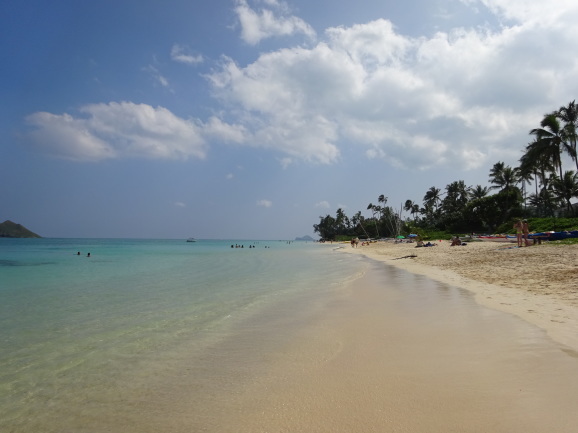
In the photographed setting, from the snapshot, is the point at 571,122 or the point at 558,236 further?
the point at 571,122

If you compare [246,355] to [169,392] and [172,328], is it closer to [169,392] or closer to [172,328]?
[169,392]

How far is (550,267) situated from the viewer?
12.1 metres

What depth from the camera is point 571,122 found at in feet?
136

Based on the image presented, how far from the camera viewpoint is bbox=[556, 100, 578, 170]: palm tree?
4006 centimetres

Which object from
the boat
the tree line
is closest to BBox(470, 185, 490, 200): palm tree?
the tree line

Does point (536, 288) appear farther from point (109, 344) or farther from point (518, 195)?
point (518, 195)

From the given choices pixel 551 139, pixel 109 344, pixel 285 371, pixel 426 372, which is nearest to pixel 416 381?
pixel 426 372

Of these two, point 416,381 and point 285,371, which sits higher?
point 416,381

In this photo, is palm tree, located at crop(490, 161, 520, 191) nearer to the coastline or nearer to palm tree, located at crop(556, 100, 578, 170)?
palm tree, located at crop(556, 100, 578, 170)

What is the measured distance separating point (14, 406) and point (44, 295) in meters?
9.26

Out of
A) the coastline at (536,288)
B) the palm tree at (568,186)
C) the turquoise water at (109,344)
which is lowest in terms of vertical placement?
the turquoise water at (109,344)

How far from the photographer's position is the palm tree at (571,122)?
131 ft

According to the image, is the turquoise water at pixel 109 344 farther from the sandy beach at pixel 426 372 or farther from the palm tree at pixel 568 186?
the palm tree at pixel 568 186

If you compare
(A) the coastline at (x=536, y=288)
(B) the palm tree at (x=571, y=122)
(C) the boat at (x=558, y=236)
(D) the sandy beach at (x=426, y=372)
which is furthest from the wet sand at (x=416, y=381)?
(B) the palm tree at (x=571, y=122)
